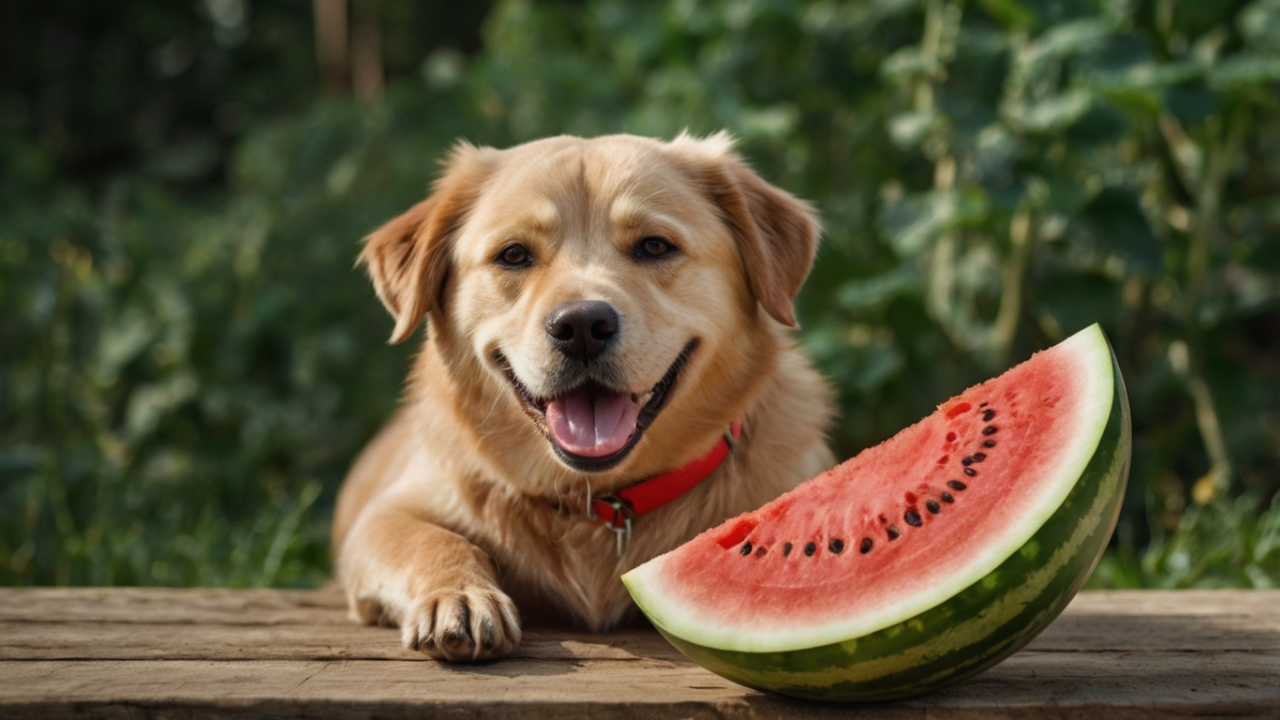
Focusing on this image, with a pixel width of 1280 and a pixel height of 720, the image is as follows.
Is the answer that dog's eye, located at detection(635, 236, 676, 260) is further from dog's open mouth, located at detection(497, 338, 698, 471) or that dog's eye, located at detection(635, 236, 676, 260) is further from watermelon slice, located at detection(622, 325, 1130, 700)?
watermelon slice, located at detection(622, 325, 1130, 700)

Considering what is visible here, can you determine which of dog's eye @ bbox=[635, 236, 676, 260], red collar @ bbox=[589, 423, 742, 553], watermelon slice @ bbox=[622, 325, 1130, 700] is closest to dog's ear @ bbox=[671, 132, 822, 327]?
dog's eye @ bbox=[635, 236, 676, 260]

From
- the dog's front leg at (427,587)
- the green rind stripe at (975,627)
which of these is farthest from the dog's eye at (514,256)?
the green rind stripe at (975,627)

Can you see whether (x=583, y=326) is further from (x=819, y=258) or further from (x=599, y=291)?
(x=819, y=258)

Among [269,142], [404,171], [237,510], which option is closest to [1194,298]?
[404,171]

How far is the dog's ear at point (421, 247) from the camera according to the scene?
3127mm

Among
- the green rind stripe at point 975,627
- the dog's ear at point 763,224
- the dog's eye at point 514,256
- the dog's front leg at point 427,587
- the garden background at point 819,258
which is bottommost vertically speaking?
the garden background at point 819,258

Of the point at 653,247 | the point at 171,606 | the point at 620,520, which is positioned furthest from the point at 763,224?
the point at 171,606

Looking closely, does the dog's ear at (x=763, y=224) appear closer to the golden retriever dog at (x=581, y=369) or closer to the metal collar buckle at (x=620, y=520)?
the golden retriever dog at (x=581, y=369)

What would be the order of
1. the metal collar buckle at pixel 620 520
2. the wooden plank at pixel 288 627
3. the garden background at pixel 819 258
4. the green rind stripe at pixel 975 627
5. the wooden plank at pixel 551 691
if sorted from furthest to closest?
the garden background at pixel 819 258 → the metal collar buckle at pixel 620 520 → the wooden plank at pixel 288 627 → the wooden plank at pixel 551 691 → the green rind stripe at pixel 975 627

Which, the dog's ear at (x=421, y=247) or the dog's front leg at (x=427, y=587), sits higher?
the dog's ear at (x=421, y=247)

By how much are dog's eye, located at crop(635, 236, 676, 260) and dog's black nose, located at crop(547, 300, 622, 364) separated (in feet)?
1.39

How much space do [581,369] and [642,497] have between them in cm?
45

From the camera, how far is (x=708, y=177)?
3248 mm

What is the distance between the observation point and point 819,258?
5637 mm
